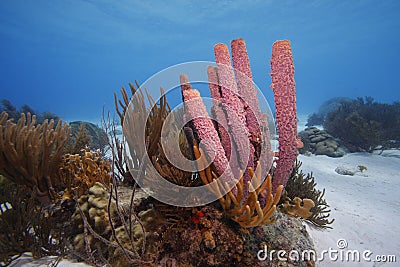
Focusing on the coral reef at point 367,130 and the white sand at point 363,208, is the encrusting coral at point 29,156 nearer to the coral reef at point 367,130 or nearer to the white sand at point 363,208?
the white sand at point 363,208

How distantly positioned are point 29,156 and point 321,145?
1043cm

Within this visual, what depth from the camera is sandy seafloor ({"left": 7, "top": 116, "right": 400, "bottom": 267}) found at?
2877mm

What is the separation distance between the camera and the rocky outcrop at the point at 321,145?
9266 mm

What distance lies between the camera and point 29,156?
8.00 ft

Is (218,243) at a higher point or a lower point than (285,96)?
lower

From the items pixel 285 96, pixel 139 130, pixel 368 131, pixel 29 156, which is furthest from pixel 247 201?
pixel 368 131

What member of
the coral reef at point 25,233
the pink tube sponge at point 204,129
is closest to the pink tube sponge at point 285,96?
the pink tube sponge at point 204,129

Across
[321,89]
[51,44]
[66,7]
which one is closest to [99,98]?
[51,44]

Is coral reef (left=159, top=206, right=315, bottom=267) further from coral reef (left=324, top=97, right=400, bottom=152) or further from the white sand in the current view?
coral reef (left=324, top=97, right=400, bottom=152)

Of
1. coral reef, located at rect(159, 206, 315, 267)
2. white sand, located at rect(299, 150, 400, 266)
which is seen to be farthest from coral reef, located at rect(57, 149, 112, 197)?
white sand, located at rect(299, 150, 400, 266)

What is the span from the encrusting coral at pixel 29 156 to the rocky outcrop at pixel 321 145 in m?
9.45

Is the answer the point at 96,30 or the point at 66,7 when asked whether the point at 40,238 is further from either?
the point at 96,30

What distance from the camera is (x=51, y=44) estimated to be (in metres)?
66.2

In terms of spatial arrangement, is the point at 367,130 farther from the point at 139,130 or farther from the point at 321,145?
the point at 139,130
